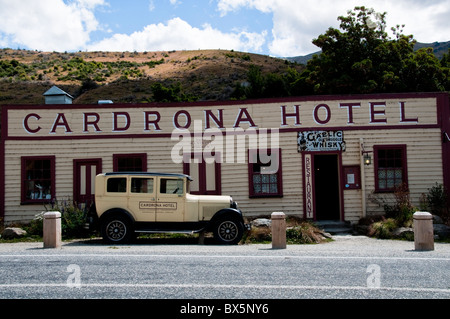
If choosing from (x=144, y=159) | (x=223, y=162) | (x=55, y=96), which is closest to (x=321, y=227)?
(x=223, y=162)

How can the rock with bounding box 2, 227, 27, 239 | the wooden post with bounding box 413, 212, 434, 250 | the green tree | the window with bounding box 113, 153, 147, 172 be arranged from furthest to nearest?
the green tree
the window with bounding box 113, 153, 147, 172
the rock with bounding box 2, 227, 27, 239
the wooden post with bounding box 413, 212, 434, 250

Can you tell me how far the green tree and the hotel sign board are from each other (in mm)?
17248

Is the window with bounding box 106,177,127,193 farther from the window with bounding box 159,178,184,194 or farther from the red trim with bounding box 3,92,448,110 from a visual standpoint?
the red trim with bounding box 3,92,448,110

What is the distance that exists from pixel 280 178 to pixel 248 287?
8.79 meters

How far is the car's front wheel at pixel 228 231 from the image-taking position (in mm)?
11539

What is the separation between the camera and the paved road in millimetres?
6387

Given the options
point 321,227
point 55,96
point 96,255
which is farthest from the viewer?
point 55,96

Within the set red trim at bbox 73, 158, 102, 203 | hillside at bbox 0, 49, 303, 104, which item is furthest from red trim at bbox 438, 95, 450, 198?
hillside at bbox 0, 49, 303, 104

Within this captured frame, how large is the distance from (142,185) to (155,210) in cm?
77

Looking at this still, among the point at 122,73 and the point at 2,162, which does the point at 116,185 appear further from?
the point at 122,73

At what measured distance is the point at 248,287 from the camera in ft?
22.0
